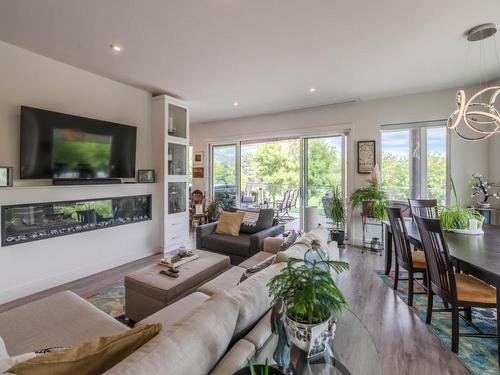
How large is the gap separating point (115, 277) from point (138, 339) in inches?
113

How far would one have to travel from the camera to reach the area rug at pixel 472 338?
5.84 ft

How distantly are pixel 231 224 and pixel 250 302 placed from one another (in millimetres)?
2696

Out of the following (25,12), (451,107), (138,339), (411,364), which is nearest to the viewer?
(138,339)

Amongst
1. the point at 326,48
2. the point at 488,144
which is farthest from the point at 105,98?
the point at 488,144

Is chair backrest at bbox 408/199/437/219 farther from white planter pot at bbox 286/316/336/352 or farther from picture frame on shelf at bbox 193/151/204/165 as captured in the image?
picture frame on shelf at bbox 193/151/204/165

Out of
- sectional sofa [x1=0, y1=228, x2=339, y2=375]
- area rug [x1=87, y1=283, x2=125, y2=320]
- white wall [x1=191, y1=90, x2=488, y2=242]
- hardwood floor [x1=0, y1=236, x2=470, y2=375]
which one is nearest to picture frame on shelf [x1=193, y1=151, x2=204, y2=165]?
white wall [x1=191, y1=90, x2=488, y2=242]

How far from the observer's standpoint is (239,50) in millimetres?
2879

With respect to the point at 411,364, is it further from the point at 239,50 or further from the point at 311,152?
the point at 311,152

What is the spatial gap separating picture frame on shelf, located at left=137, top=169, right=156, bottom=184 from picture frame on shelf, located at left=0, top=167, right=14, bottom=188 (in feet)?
5.25

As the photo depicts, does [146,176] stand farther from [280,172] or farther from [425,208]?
[280,172]

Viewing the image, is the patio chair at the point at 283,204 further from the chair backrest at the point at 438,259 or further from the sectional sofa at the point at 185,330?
the sectional sofa at the point at 185,330

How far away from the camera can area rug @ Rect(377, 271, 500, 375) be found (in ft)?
5.84

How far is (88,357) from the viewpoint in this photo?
76cm

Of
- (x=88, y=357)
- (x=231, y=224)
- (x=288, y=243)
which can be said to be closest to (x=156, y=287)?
(x=288, y=243)
